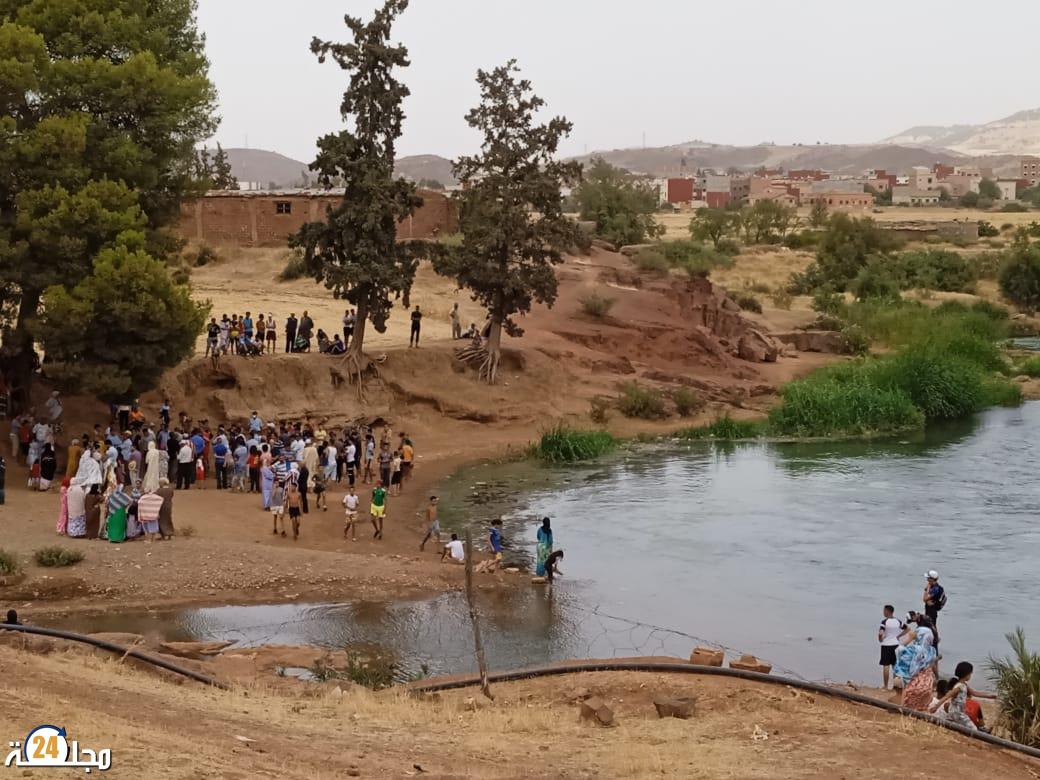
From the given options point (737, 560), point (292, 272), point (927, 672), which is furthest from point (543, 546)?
point (292, 272)

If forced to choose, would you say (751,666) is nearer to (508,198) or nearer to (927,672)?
(927,672)

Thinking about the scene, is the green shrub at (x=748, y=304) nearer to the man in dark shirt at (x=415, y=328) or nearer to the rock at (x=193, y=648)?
the man in dark shirt at (x=415, y=328)

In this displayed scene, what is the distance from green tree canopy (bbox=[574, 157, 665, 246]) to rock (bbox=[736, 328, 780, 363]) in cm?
1671

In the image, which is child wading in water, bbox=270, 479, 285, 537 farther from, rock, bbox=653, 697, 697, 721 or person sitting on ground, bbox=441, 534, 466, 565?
rock, bbox=653, 697, 697, 721

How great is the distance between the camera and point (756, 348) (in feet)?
165

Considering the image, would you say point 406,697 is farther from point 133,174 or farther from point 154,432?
Result: point 133,174

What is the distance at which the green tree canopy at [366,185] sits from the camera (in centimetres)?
3572

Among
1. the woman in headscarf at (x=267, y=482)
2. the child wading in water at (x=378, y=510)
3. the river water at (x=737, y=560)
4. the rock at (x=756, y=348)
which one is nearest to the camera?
the river water at (x=737, y=560)

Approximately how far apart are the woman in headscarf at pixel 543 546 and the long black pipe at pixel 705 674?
595cm

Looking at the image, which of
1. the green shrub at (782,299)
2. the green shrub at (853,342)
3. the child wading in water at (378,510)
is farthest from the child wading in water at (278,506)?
the green shrub at (782,299)

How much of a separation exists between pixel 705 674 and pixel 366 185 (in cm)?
2161

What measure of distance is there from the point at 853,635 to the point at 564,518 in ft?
30.4

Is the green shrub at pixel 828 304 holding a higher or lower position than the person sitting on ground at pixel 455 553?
higher

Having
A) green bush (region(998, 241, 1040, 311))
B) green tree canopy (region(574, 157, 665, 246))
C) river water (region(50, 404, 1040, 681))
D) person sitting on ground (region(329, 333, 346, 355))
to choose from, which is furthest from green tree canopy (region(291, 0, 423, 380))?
green bush (region(998, 241, 1040, 311))
